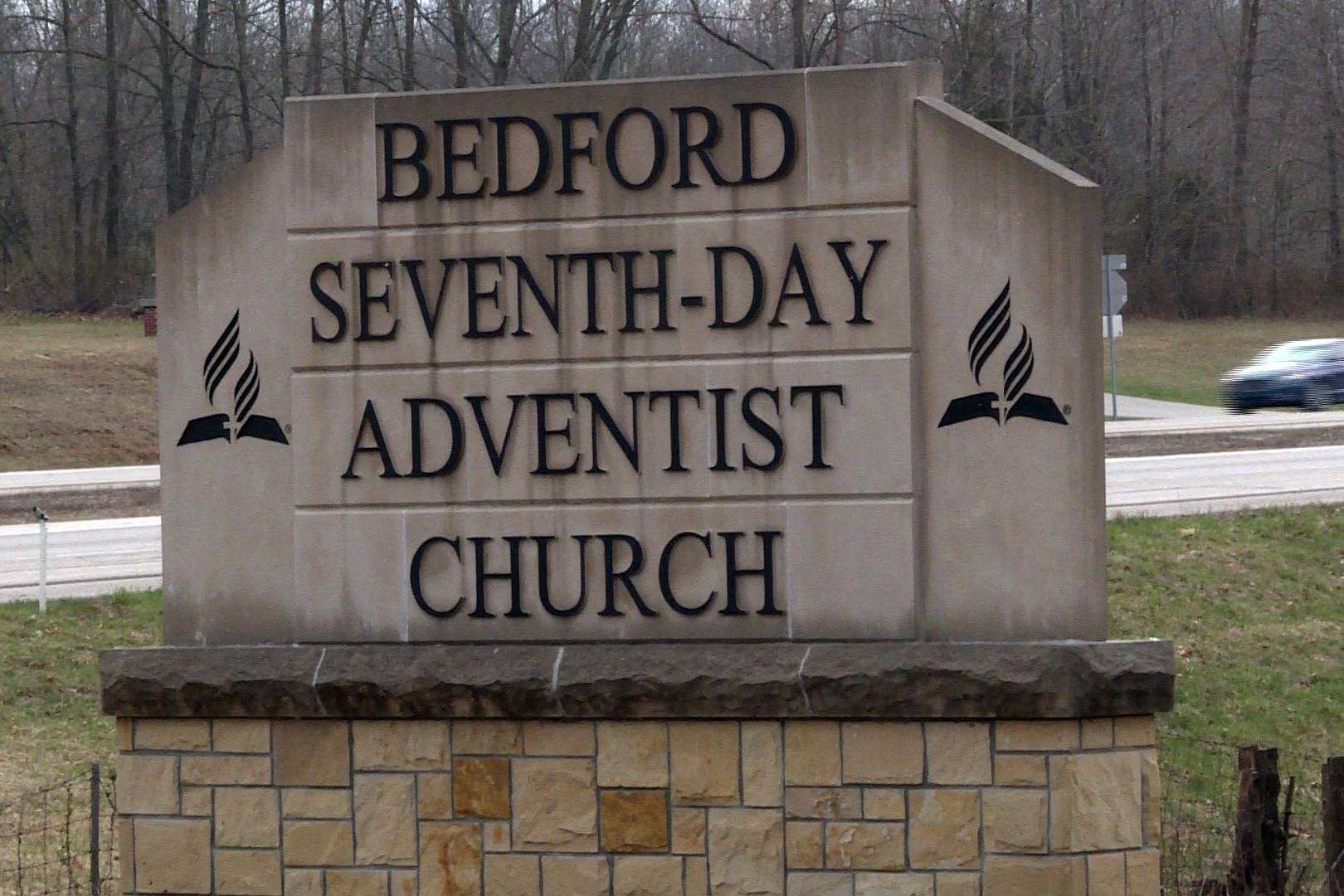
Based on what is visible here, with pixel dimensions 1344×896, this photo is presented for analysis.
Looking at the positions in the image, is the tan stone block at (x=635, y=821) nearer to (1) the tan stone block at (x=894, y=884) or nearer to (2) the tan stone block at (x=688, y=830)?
(2) the tan stone block at (x=688, y=830)

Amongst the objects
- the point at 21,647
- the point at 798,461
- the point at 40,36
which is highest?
the point at 40,36

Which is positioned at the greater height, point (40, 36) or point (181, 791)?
point (40, 36)

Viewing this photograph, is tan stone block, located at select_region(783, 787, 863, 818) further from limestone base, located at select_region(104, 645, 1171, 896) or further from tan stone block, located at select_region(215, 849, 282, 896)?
tan stone block, located at select_region(215, 849, 282, 896)

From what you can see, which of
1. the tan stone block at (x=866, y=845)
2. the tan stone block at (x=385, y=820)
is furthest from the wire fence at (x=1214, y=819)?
the tan stone block at (x=385, y=820)

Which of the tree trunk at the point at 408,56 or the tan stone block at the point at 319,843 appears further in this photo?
Result: the tree trunk at the point at 408,56

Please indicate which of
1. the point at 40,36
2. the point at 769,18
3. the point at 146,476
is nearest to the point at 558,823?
the point at 146,476

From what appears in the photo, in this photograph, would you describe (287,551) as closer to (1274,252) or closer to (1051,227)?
(1051,227)

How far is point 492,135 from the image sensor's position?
6043mm

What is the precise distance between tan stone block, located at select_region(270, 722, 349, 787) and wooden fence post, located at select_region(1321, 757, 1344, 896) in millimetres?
4158

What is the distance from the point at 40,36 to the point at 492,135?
43537 mm

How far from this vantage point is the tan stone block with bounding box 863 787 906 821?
5.66 m

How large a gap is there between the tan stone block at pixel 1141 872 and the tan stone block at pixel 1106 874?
0.8 inches

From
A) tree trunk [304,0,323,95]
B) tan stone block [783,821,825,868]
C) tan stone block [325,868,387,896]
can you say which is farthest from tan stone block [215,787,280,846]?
tree trunk [304,0,323,95]

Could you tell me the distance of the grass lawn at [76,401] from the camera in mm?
27000
